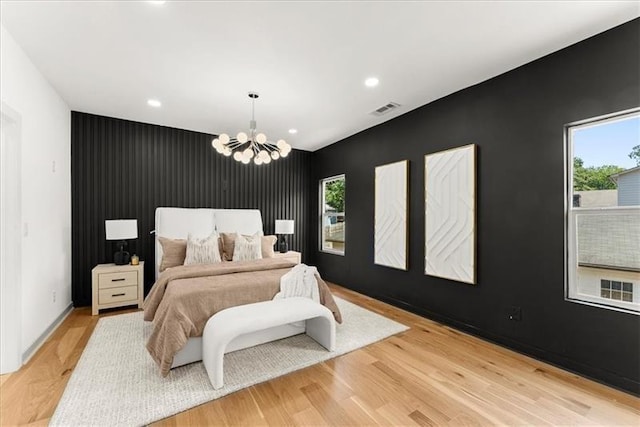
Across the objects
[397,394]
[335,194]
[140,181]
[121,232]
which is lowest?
[397,394]

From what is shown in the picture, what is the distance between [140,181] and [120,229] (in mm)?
942

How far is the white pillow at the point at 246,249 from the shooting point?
409cm

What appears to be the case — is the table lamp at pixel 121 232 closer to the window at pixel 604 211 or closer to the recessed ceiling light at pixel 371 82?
the recessed ceiling light at pixel 371 82

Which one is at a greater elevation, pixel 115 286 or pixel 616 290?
pixel 616 290

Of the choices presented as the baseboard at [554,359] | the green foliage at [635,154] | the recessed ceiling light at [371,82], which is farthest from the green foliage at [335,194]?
the green foliage at [635,154]

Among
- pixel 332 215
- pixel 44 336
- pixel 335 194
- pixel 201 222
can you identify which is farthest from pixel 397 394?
pixel 335 194

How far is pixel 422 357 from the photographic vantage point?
103 inches

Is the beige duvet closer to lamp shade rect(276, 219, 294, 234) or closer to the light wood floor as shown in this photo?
the light wood floor

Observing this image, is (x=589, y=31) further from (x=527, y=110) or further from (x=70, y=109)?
(x=70, y=109)

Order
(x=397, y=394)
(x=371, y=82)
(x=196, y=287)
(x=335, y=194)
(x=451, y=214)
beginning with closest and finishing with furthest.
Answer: (x=397, y=394) < (x=196, y=287) < (x=371, y=82) < (x=451, y=214) < (x=335, y=194)

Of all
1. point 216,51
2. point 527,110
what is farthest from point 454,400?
point 216,51

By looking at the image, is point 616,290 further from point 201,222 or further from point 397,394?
point 201,222

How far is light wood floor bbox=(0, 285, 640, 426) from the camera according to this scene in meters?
1.81

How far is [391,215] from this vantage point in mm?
4195
